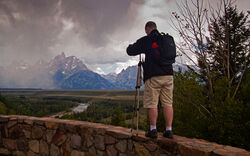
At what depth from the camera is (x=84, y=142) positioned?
3.78 meters

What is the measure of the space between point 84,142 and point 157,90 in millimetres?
2084

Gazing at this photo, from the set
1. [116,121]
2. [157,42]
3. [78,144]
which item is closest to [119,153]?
[78,144]

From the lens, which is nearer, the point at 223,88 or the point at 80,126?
the point at 80,126

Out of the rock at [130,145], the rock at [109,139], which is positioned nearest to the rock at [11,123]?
the rock at [109,139]

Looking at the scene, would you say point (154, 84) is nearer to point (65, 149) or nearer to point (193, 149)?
point (193, 149)

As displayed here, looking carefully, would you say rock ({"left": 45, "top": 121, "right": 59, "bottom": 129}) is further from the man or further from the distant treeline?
the distant treeline

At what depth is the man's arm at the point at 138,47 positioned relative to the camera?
308cm

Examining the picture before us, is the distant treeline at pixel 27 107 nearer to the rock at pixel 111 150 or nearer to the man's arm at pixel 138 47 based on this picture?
the rock at pixel 111 150

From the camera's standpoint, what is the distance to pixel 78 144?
3.86 meters

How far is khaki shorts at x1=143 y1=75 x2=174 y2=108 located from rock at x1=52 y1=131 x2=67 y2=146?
236cm

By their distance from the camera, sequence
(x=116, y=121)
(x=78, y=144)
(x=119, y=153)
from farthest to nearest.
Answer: (x=116, y=121) → (x=78, y=144) → (x=119, y=153)

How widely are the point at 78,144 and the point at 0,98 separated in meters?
71.9

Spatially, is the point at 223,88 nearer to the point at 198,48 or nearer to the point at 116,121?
the point at 198,48

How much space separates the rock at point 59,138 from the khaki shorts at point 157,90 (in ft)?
7.74
